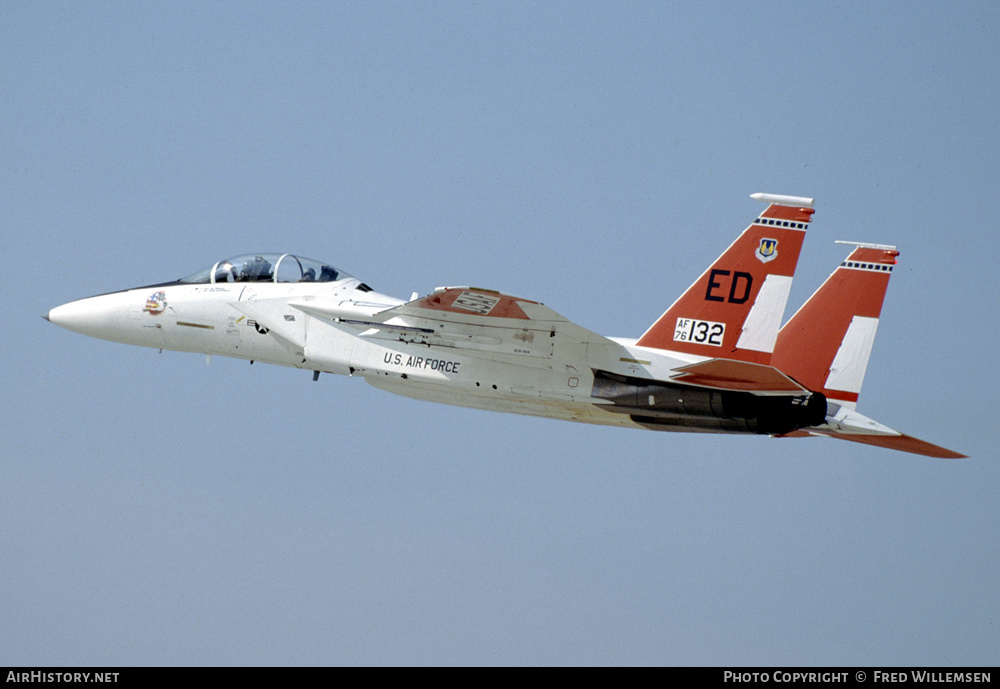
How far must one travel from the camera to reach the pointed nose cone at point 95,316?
2117cm

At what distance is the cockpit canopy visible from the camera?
20203 mm

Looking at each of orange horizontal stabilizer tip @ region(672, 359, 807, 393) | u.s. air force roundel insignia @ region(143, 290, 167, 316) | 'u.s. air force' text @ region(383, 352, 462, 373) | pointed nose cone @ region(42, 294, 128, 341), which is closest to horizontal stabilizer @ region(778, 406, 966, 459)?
orange horizontal stabilizer tip @ region(672, 359, 807, 393)

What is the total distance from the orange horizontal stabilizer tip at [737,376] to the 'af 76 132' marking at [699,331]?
59 cm

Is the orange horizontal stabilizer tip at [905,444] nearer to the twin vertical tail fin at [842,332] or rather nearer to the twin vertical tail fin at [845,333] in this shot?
the twin vertical tail fin at [842,332]

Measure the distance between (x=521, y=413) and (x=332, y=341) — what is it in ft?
10.5

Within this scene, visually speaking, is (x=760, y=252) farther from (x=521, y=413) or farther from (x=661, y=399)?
(x=521, y=413)

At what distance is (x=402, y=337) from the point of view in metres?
18.5

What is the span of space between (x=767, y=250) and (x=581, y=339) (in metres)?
2.92

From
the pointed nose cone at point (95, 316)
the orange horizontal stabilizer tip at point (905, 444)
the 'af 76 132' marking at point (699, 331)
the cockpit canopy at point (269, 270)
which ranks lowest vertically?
the pointed nose cone at point (95, 316)

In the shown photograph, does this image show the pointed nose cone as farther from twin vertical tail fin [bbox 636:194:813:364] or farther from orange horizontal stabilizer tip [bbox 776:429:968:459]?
orange horizontal stabilizer tip [bbox 776:429:968:459]

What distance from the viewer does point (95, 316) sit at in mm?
21328

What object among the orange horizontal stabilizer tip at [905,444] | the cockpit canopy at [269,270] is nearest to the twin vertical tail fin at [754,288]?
the orange horizontal stabilizer tip at [905,444]

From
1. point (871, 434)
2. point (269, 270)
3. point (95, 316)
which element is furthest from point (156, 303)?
point (871, 434)
